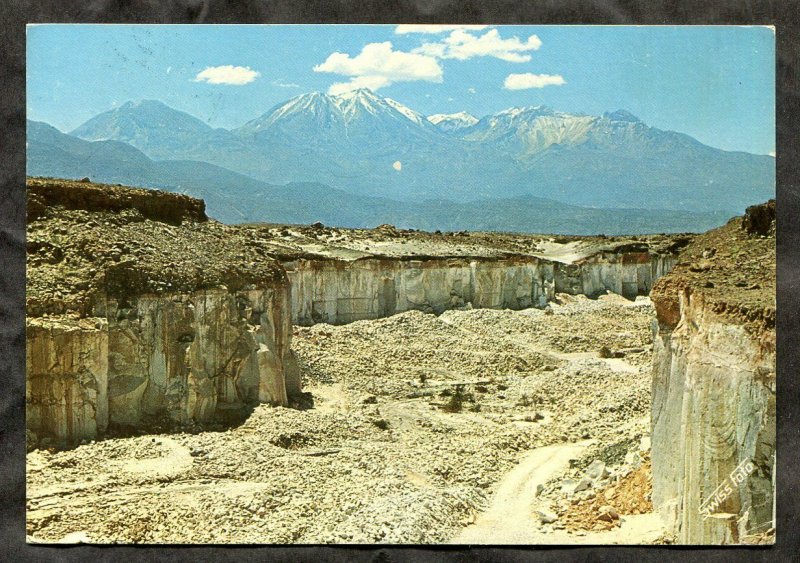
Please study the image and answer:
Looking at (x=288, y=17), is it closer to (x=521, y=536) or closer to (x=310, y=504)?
(x=310, y=504)

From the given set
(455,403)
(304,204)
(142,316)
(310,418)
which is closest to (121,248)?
(142,316)

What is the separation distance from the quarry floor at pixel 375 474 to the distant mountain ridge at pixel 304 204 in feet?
11.6

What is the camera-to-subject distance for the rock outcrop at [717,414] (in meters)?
7.82

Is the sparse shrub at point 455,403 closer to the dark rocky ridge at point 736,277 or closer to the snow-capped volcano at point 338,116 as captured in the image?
the snow-capped volcano at point 338,116

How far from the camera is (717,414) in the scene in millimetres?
7805

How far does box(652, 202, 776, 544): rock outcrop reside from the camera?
7.82m

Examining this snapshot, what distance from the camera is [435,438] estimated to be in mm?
11789

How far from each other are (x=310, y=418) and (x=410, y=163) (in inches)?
361

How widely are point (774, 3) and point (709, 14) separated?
636mm

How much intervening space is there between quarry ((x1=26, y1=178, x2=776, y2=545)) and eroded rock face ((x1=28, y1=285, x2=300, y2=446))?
2cm

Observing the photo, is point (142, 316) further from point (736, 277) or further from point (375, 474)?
point (736, 277)

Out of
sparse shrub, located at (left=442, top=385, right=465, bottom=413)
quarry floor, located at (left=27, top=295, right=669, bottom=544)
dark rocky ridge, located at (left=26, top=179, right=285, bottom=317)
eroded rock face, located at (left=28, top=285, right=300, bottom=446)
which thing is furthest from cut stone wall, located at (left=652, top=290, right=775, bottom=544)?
dark rocky ridge, located at (left=26, top=179, right=285, bottom=317)

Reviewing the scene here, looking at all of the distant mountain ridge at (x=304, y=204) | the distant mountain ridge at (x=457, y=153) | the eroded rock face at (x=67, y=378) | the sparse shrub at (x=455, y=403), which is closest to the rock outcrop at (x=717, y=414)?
the distant mountain ridge at (x=457, y=153)

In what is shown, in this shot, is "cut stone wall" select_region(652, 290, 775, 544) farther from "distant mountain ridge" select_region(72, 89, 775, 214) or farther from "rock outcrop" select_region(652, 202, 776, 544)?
"distant mountain ridge" select_region(72, 89, 775, 214)
